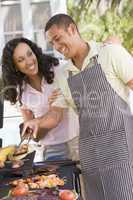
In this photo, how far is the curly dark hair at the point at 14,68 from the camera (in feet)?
6.39

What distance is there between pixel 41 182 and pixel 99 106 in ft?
1.41

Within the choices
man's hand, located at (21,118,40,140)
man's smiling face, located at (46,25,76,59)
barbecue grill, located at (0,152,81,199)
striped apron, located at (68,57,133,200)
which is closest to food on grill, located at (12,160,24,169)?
barbecue grill, located at (0,152,81,199)

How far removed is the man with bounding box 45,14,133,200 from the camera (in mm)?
1637

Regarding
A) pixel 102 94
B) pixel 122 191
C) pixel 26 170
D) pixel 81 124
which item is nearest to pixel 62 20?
pixel 102 94

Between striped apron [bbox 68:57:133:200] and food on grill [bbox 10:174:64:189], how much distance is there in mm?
260

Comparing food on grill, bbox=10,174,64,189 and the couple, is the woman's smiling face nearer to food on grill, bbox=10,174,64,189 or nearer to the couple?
the couple

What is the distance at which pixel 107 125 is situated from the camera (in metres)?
1.70

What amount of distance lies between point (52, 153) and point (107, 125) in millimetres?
401

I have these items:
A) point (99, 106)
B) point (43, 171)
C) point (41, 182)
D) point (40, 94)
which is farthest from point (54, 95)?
point (41, 182)

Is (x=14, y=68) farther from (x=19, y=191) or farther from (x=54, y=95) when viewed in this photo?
(x=19, y=191)

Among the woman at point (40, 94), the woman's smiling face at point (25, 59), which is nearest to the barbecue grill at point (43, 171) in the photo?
the woman at point (40, 94)

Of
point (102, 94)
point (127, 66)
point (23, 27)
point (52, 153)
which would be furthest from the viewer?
point (23, 27)

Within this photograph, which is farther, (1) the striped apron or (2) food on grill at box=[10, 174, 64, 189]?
(1) the striped apron

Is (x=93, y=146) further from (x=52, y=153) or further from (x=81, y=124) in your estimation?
(x=52, y=153)
